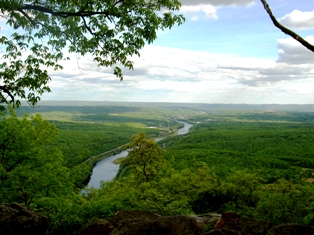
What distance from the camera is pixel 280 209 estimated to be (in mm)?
14227

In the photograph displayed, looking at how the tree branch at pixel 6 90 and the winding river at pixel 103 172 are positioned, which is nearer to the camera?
the tree branch at pixel 6 90

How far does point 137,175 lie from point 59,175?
8841mm

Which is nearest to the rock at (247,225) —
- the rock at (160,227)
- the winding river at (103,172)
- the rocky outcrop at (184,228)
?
the rocky outcrop at (184,228)

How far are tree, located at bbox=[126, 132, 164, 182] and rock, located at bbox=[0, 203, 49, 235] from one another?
1360 centimetres

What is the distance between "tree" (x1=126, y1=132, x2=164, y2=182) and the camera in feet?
71.6

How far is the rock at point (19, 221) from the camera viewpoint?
705 centimetres

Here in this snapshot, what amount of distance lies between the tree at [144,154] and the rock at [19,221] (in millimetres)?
13601

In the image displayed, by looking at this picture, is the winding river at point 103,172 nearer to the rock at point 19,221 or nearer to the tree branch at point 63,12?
the rock at point 19,221

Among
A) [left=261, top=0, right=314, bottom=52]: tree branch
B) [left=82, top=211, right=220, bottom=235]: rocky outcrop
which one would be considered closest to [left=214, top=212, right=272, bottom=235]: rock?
[left=82, top=211, right=220, bottom=235]: rocky outcrop

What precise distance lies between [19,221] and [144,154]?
14.9 metres

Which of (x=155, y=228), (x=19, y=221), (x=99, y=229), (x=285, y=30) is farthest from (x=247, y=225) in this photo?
(x=19, y=221)

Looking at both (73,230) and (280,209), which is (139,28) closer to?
(73,230)

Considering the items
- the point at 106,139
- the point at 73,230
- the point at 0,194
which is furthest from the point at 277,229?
the point at 106,139

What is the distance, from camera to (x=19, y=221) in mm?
7242
